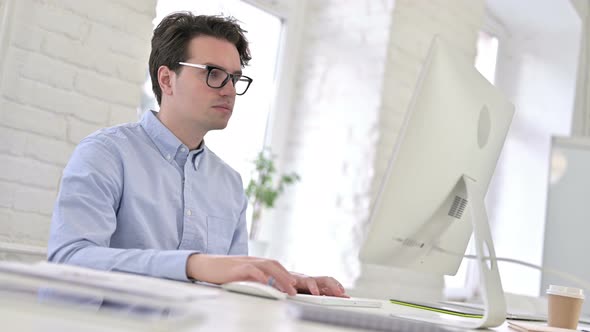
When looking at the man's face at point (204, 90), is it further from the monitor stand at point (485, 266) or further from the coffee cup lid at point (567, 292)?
the coffee cup lid at point (567, 292)

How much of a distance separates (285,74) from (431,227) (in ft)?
7.18

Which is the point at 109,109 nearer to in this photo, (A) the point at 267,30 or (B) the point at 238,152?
(B) the point at 238,152

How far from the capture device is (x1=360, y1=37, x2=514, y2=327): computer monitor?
1.21m

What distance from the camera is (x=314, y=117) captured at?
3.39 meters

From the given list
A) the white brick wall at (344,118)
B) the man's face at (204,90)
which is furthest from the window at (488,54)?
the man's face at (204,90)

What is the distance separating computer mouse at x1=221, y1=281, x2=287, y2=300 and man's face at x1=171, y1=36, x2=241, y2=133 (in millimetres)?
729

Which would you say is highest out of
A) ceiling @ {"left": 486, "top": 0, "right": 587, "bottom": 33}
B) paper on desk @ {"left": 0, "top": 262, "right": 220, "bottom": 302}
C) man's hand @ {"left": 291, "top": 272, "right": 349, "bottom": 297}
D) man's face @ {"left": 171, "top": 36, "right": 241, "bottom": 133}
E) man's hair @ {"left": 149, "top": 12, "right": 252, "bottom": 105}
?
ceiling @ {"left": 486, "top": 0, "right": 587, "bottom": 33}

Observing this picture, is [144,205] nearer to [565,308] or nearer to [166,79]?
[166,79]

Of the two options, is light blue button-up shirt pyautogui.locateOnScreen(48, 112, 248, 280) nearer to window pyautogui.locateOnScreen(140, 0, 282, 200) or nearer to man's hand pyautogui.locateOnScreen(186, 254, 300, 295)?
man's hand pyautogui.locateOnScreen(186, 254, 300, 295)

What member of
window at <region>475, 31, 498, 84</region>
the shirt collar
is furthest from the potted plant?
window at <region>475, 31, 498, 84</region>

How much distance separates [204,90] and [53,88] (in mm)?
540

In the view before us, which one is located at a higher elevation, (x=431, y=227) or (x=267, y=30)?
(x=267, y=30)

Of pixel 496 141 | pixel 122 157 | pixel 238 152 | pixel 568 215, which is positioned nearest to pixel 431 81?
pixel 496 141

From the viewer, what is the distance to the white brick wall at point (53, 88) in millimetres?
1976
